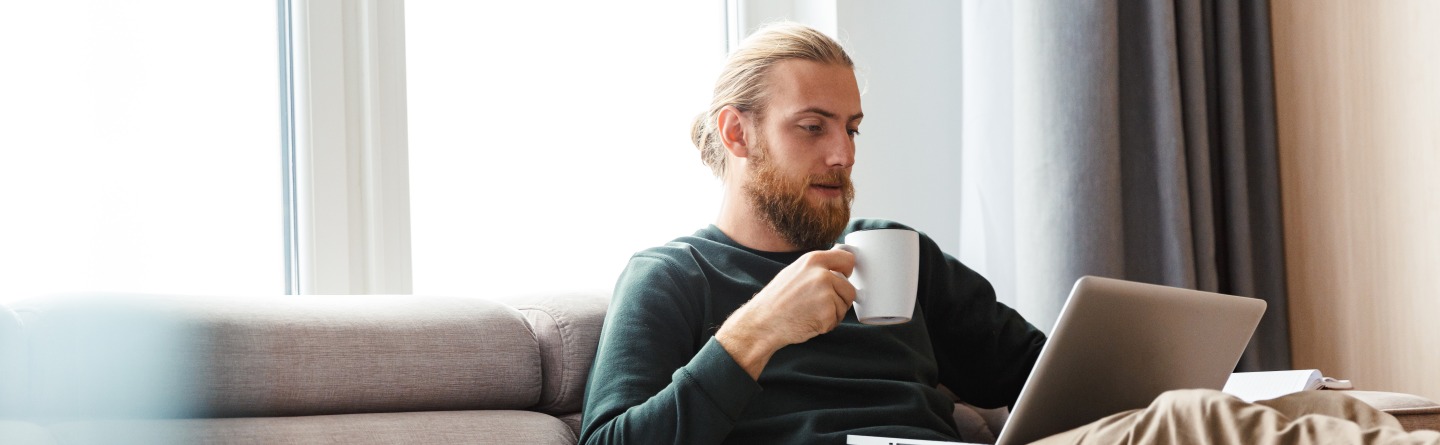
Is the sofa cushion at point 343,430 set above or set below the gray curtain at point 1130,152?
below

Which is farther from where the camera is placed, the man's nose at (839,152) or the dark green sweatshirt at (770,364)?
the man's nose at (839,152)

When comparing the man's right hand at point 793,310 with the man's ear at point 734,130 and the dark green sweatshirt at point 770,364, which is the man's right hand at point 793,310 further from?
the man's ear at point 734,130

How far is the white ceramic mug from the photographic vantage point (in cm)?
133

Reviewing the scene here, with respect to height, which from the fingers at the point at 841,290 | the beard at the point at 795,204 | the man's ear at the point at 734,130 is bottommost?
the fingers at the point at 841,290

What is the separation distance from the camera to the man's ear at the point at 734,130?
185 centimetres

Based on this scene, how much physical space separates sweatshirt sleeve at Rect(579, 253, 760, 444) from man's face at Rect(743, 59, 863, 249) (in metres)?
0.18

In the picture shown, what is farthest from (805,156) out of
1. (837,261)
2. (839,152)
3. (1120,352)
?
(1120,352)

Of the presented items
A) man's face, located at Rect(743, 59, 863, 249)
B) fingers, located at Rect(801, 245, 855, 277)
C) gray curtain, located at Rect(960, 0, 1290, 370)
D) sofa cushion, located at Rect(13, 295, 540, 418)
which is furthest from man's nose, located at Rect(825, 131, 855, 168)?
gray curtain, located at Rect(960, 0, 1290, 370)

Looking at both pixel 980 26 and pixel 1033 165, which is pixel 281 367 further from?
pixel 980 26

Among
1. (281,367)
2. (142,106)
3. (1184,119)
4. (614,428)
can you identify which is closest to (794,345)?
(614,428)

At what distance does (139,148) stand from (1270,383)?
5.47 ft

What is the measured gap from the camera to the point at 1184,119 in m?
Answer: 2.46

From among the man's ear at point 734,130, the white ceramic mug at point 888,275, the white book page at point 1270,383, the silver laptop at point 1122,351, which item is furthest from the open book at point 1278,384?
the man's ear at point 734,130

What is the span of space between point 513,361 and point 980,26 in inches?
53.2
